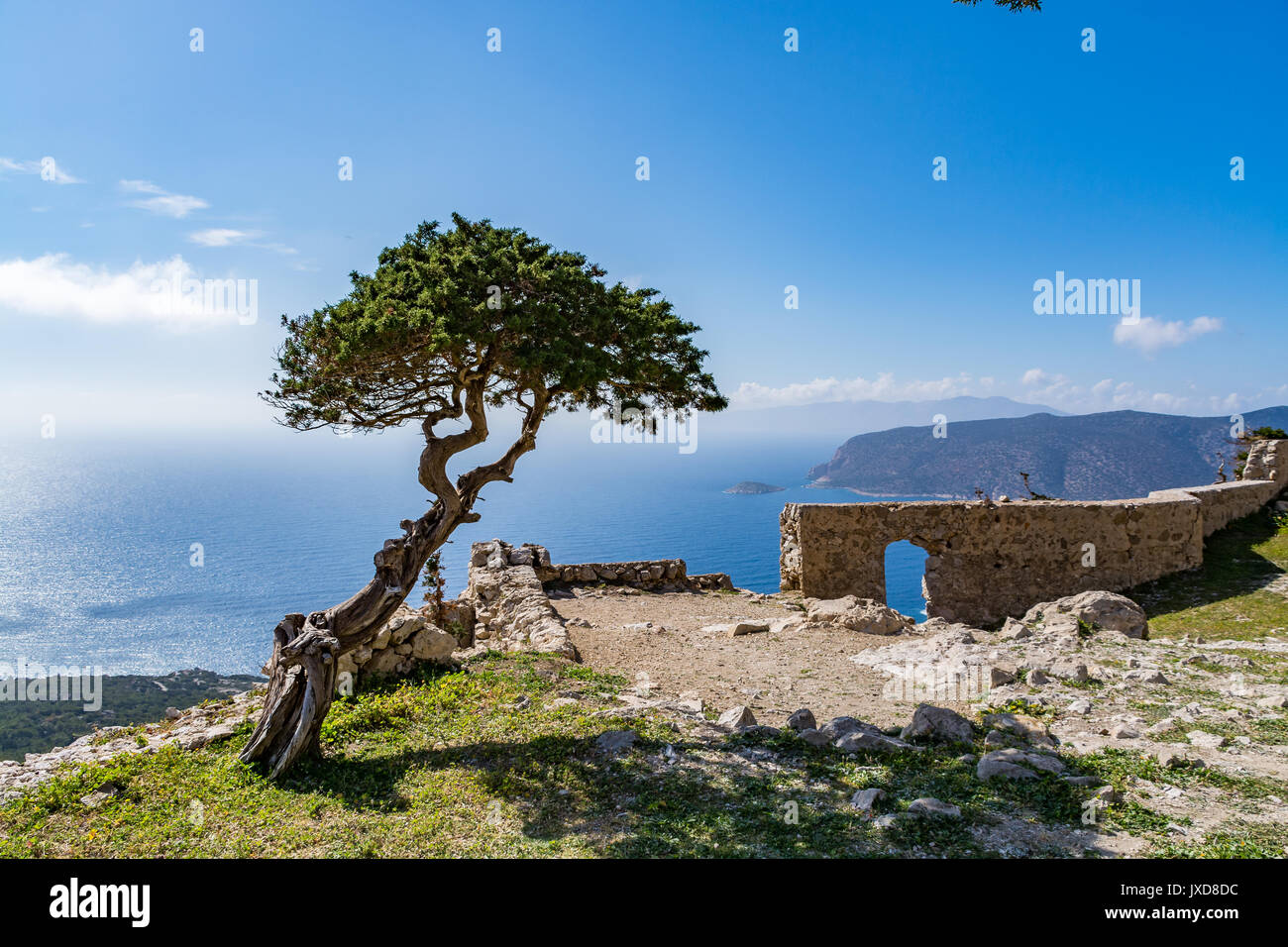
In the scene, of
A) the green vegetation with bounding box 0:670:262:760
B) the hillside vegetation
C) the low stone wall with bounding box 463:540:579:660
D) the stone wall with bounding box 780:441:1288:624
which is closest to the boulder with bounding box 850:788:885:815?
the hillside vegetation

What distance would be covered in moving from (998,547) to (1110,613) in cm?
582

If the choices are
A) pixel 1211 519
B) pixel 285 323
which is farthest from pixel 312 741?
pixel 1211 519

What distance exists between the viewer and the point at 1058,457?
67.4m

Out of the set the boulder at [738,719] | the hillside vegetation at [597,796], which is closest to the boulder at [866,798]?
the hillside vegetation at [597,796]

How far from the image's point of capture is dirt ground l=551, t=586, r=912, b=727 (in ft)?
29.9

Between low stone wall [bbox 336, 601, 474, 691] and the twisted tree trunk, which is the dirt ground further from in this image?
the twisted tree trunk

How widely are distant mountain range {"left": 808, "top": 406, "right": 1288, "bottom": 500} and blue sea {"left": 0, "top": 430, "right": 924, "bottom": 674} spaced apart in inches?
320

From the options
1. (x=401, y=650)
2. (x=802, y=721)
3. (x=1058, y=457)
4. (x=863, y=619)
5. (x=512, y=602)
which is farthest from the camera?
(x=1058, y=457)

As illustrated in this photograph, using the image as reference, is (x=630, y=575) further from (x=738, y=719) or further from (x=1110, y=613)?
(x=738, y=719)

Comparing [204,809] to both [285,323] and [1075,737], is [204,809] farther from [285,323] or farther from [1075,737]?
[1075,737]

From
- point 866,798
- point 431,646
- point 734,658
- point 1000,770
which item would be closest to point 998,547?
point 734,658

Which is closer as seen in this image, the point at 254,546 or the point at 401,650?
the point at 401,650

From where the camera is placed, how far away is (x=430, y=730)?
811cm
